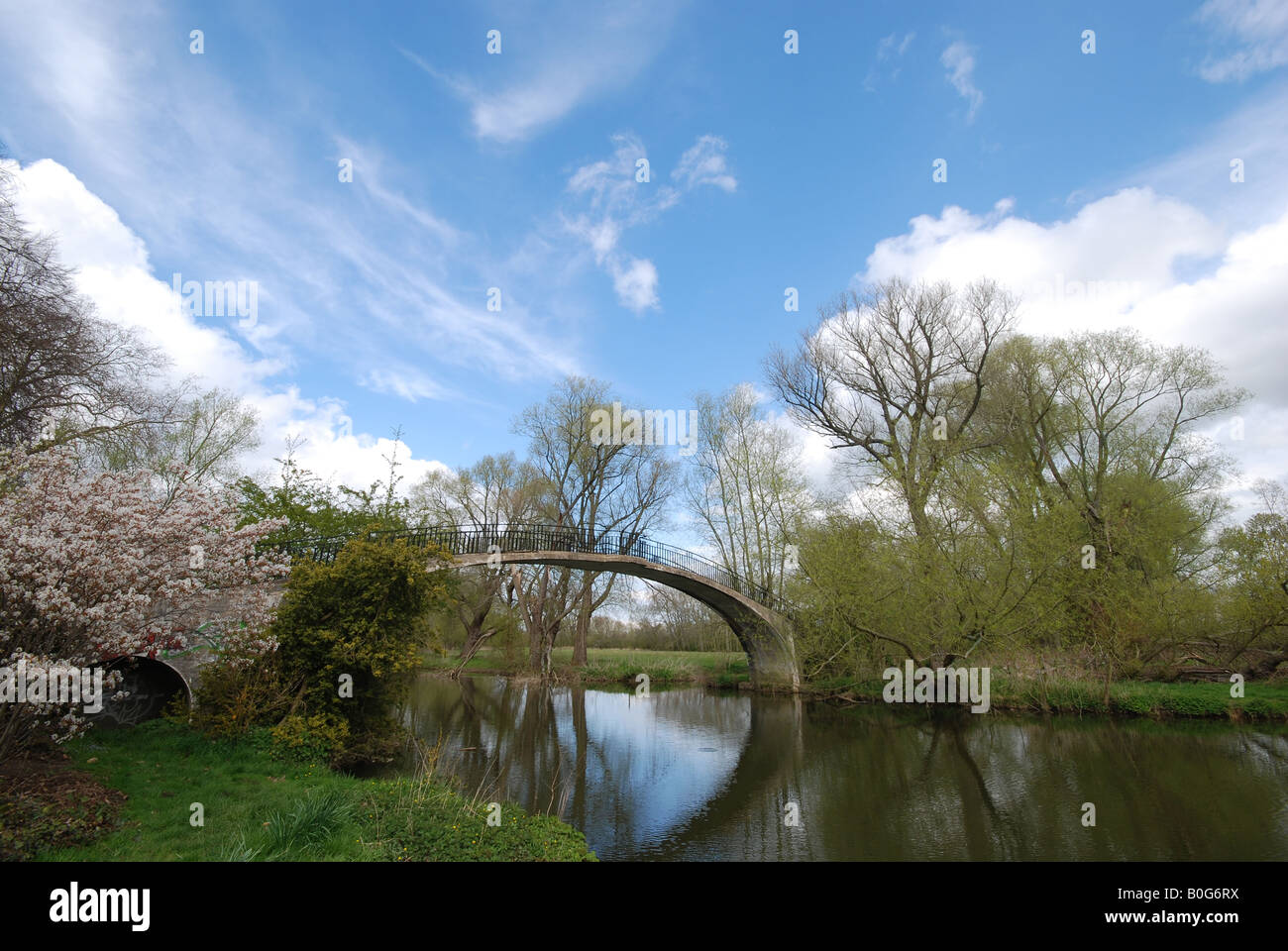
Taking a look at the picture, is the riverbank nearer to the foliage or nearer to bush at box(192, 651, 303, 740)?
bush at box(192, 651, 303, 740)

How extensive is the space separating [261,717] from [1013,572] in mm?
18105

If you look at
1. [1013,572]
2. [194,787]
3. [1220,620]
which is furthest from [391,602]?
[1220,620]

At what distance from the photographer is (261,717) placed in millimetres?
9906

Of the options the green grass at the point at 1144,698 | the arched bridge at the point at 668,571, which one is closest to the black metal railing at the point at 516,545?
the arched bridge at the point at 668,571

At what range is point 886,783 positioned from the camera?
10.9 meters

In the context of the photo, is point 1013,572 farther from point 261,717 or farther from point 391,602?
point 261,717

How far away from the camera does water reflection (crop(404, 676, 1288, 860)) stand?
782cm

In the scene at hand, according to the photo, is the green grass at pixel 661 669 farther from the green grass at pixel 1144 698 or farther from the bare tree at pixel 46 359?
the bare tree at pixel 46 359

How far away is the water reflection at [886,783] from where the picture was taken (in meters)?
7.82

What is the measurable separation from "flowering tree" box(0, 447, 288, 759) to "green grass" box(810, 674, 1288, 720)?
19369 millimetres

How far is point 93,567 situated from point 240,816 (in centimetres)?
289
